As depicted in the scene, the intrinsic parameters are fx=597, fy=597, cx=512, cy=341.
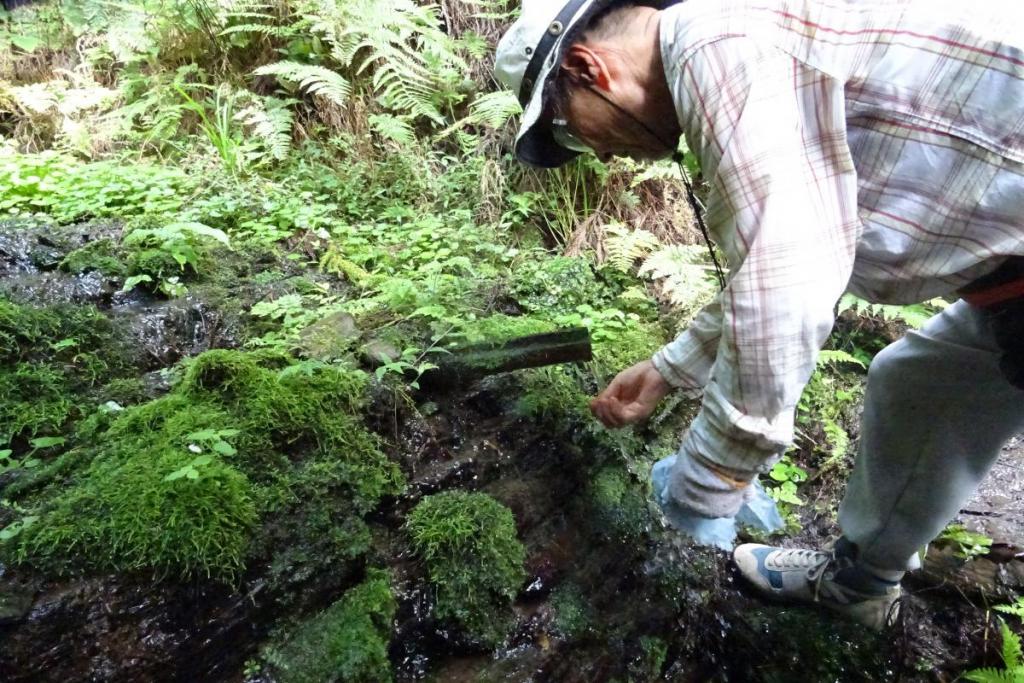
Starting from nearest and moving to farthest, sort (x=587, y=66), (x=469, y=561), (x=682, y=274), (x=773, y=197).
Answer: (x=773, y=197), (x=587, y=66), (x=469, y=561), (x=682, y=274)

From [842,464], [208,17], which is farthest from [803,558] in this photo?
[208,17]

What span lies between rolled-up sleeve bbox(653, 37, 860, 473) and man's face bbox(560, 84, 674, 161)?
24 centimetres

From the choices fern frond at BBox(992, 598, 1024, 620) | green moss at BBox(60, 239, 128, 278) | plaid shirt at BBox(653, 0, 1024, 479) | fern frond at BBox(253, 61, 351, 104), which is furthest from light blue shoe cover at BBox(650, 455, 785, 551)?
fern frond at BBox(253, 61, 351, 104)

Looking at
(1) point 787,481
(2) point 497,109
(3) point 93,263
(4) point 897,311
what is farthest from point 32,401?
(4) point 897,311

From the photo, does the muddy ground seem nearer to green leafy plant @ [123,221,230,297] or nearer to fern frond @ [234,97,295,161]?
green leafy plant @ [123,221,230,297]

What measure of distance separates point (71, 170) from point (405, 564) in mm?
4541

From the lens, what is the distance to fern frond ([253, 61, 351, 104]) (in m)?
5.19

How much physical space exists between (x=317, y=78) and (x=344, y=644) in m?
4.79

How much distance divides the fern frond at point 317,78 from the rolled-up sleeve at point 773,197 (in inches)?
182

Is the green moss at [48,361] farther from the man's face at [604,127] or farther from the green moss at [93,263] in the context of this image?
the man's face at [604,127]

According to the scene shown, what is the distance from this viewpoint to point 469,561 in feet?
7.55

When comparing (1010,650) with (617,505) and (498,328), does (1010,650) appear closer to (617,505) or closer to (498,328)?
(617,505)

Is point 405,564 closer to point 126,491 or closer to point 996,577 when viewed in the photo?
point 126,491

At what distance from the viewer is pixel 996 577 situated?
9.03 feet
